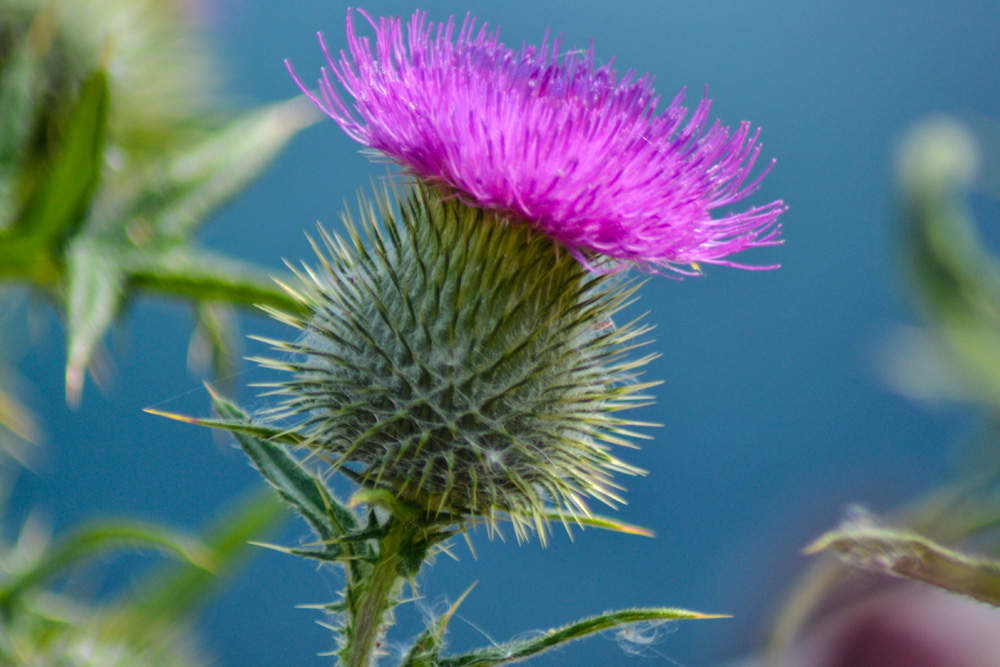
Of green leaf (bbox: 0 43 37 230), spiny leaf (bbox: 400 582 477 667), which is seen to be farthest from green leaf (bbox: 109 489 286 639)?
spiny leaf (bbox: 400 582 477 667)

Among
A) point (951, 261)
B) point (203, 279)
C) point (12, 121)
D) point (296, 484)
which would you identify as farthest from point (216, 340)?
point (951, 261)

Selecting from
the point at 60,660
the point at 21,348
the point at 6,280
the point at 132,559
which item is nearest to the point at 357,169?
the point at 132,559

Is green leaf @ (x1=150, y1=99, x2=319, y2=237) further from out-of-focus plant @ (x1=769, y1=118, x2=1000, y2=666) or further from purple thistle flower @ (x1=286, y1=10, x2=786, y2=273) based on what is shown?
out-of-focus plant @ (x1=769, y1=118, x2=1000, y2=666)

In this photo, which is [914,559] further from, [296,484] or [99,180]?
[99,180]

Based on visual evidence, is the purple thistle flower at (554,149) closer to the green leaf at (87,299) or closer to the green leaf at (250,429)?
the green leaf at (250,429)

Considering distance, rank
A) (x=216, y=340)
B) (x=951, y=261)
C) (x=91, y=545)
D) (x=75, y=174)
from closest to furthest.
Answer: (x=91, y=545)
(x=75, y=174)
(x=216, y=340)
(x=951, y=261)

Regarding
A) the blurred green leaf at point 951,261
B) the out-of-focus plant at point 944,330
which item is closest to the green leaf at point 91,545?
the out-of-focus plant at point 944,330
